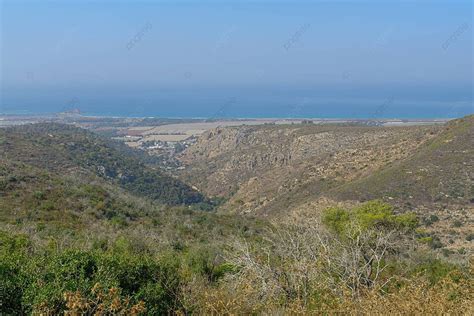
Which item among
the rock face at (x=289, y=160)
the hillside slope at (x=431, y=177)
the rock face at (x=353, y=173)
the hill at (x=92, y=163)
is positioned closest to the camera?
the rock face at (x=353, y=173)

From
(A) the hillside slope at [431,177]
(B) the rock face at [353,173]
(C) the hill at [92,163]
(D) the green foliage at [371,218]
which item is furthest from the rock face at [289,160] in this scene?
(D) the green foliage at [371,218]

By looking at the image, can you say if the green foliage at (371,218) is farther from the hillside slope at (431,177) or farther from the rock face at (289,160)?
the rock face at (289,160)

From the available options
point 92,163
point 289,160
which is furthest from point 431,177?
point 92,163

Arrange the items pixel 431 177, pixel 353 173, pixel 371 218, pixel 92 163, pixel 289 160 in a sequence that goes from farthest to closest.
→ 1. pixel 289 160
2. pixel 92 163
3. pixel 353 173
4. pixel 431 177
5. pixel 371 218

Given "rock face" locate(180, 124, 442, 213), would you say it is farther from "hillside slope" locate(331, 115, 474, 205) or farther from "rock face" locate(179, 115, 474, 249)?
"hillside slope" locate(331, 115, 474, 205)

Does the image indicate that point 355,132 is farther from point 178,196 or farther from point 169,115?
point 169,115

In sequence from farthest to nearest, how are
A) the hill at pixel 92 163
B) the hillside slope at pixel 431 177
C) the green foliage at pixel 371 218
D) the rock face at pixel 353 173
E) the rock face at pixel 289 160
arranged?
1. the hill at pixel 92 163
2. the rock face at pixel 289 160
3. the hillside slope at pixel 431 177
4. the rock face at pixel 353 173
5. the green foliage at pixel 371 218

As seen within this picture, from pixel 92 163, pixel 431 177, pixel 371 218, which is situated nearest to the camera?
pixel 371 218

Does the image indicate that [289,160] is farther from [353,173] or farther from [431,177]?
[431,177]

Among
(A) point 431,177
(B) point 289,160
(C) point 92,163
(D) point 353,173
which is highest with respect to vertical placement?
(A) point 431,177
